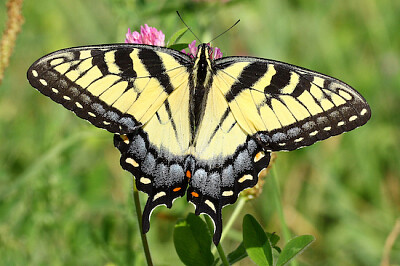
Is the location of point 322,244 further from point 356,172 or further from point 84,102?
point 84,102

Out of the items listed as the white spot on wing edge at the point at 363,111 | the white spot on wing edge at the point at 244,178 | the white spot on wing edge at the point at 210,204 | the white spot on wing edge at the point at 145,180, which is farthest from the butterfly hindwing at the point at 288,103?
the white spot on wing edge at the point at 145,180

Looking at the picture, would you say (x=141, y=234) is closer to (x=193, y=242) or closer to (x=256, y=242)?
(x=193, y=242)

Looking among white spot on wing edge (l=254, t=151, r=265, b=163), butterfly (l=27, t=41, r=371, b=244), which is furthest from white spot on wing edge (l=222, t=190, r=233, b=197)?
white spot on wing edge (l=254, t=151, r=265, b=163)

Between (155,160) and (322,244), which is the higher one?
(155,160)

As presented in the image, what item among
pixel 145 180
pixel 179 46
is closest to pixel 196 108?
pixel 179 46

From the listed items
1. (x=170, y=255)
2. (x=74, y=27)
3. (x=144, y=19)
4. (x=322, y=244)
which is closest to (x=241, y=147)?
(x=144, y=19)
